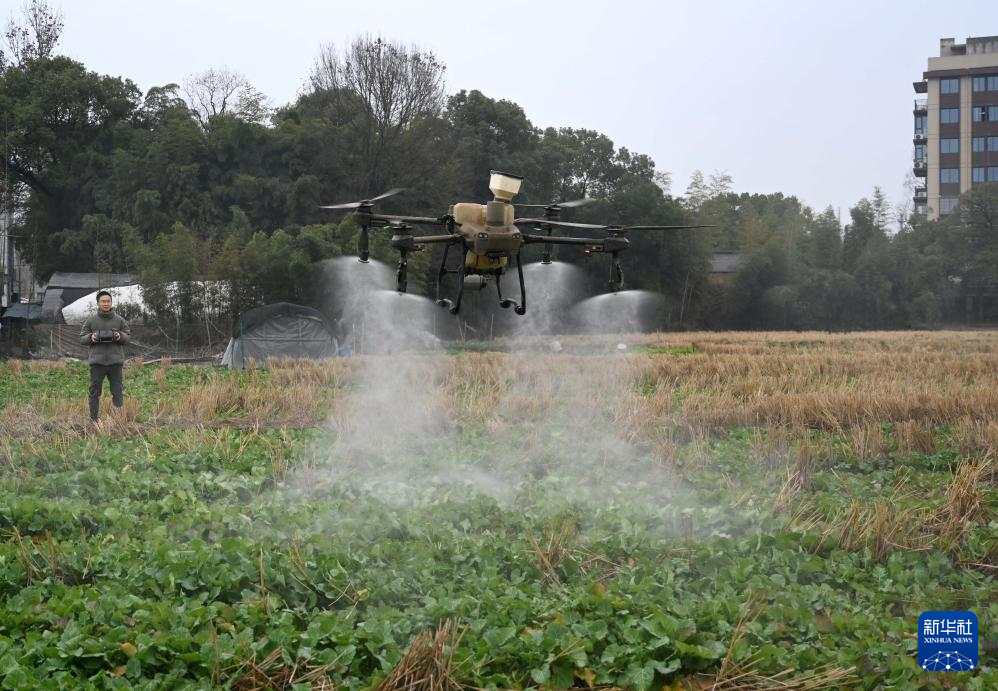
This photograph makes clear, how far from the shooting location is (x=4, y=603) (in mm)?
5336

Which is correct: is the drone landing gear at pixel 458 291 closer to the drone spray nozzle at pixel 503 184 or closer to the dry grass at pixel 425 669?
the drone spray nozzle at pixel 503 184

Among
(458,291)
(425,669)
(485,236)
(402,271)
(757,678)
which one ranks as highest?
(485,236)

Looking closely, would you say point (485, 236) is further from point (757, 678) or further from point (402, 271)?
point (757, 678)

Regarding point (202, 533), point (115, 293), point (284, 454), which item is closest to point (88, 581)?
point (202, 533)

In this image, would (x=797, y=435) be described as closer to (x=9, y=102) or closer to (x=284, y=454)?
(x=284, y=454)

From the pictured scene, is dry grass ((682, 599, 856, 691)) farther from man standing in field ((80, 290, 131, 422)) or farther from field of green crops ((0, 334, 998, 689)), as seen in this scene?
Answer: man standing in field ((80, 290, 131, 422))

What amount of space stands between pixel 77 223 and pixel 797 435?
3579cm

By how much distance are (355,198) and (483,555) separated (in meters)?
17.6

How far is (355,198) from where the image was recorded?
895 inches

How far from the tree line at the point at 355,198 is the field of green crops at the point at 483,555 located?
6.89m

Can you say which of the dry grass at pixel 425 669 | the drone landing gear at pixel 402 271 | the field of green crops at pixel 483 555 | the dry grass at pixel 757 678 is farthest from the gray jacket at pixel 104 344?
the dry grass at pixel 757 678

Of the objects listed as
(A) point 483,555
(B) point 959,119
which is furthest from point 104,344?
(B) point 959,119

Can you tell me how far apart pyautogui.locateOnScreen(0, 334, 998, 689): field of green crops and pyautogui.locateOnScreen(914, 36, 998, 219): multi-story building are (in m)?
57.4

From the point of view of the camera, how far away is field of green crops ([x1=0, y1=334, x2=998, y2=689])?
15.4 feet
